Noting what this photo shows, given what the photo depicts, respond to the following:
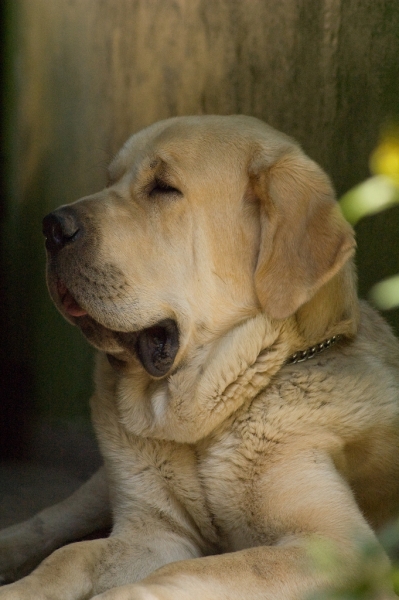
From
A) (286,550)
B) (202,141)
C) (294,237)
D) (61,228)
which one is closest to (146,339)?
(61,228)

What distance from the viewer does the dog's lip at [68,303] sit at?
2.64 m

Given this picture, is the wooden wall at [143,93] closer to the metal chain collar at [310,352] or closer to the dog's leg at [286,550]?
the metal chain collar at [310,352]

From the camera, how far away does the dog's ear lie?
102 inches

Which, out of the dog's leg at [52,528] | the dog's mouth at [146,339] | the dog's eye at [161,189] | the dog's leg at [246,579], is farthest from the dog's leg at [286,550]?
the dog's leg at [52,528]

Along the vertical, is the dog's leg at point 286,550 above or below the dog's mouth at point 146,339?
below

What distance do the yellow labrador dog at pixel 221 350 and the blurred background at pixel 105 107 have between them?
1.30m

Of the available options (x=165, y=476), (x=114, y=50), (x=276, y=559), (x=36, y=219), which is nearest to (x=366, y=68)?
(x=114, y=50)

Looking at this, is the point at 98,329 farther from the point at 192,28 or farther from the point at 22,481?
the point at 192,28

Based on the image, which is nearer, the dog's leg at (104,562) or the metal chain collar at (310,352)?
the dog's leg at (104,562)

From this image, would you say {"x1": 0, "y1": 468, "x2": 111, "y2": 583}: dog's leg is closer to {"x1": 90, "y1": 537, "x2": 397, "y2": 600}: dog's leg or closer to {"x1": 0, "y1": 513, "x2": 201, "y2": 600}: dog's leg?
{"x1": 0, "y1": 513, "x2": 201, "y2": 600}: dog's leg

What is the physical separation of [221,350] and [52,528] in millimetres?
1190

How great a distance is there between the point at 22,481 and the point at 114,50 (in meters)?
2.40

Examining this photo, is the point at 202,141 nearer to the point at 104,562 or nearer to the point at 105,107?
the point at 104,562

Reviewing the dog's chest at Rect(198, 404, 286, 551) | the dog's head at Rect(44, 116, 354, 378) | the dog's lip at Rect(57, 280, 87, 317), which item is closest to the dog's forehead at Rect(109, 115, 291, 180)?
the dog's head at Rect(44, 116, 354, 378)
